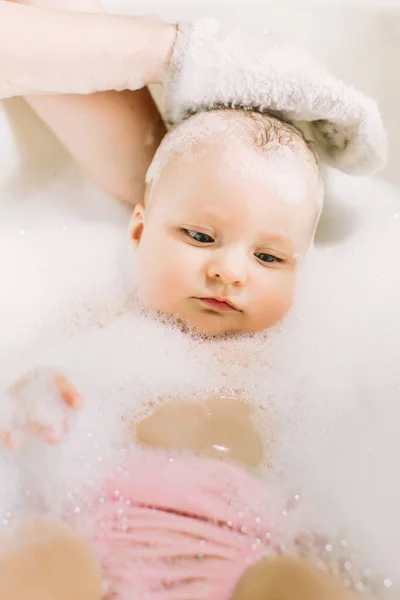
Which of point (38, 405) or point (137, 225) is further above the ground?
point (137, 225)

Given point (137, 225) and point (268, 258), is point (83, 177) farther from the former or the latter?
point (268, 258)

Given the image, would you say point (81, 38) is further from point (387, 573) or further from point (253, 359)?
point (387, 573)

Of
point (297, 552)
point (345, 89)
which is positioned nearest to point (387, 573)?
point (297, 552)

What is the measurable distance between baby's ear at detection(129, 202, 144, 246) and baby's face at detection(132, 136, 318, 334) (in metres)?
0.04

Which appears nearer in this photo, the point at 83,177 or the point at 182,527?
the point at 182,527

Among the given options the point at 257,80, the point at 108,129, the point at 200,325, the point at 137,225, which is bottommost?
the point at 200,325

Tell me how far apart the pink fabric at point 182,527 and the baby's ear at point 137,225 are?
0.33 meters

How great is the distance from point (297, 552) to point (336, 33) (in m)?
0.84

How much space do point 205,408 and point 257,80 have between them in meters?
0.48

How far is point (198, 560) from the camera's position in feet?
2.59

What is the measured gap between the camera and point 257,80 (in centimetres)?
95

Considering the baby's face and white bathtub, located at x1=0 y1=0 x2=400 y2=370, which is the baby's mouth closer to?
the baby's face

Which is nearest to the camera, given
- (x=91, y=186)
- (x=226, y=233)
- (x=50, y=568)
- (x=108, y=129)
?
(x=50, y=568)

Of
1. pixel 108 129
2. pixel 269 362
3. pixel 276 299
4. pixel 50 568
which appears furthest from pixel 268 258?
pixel 50 568
